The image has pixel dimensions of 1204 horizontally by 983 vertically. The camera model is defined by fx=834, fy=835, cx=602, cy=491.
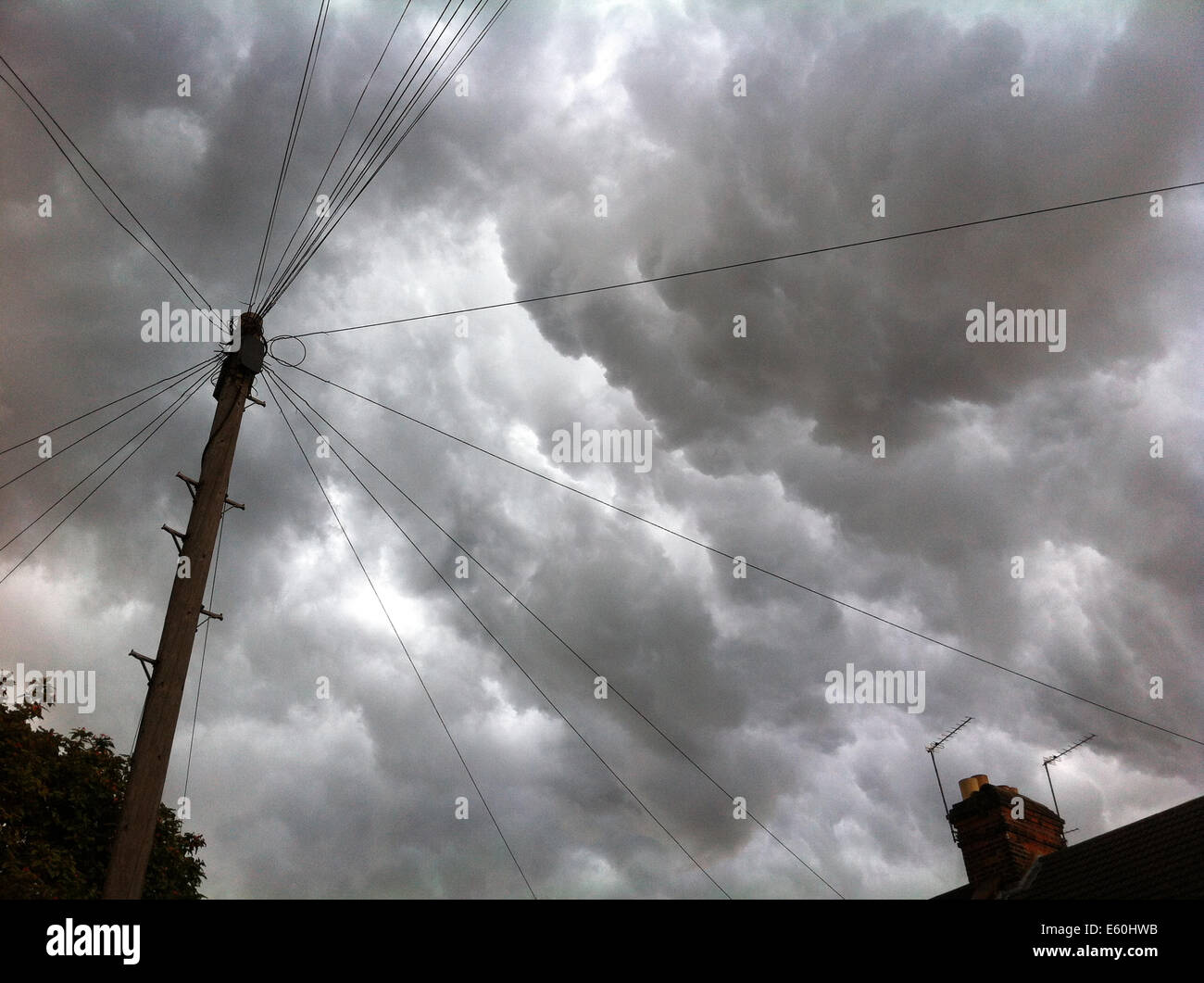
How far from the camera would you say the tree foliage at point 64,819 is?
16812mm

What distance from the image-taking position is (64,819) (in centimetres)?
1864

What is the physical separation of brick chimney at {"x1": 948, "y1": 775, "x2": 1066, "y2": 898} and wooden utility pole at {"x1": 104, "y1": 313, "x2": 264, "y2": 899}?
14.0 metres

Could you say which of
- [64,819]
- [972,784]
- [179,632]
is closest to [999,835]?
[972,784]

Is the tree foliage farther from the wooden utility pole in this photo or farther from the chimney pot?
the chimney pot

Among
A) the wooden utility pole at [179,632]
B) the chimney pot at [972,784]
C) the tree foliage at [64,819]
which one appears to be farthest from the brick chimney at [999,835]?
the tree foliage at [64,819]

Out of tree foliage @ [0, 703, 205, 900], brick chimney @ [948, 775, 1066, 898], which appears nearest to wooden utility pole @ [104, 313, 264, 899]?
tree foliage @ [0, 703, 205, 900]

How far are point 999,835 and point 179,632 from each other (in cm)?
1462

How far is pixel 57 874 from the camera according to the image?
55.4 ft

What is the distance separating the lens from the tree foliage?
55.2 feet

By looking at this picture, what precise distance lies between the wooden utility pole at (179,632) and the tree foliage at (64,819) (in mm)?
10420

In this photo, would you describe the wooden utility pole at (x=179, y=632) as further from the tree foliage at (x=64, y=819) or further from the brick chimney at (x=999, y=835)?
the brick chimney at (x=999, y=835)
